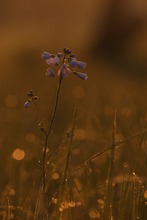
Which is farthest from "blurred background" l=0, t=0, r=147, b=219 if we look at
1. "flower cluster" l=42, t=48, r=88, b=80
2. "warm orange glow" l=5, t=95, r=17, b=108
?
"flower cluster" l=42, t=48, r=88, b=80

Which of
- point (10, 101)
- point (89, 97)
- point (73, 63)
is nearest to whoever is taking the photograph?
point (73, 63)

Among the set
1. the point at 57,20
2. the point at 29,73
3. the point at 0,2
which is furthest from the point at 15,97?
the point at 57,20

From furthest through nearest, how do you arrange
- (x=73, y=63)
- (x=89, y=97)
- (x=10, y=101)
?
(x=89, y=97) < (x=10, y=101) < (x=73, y=63)

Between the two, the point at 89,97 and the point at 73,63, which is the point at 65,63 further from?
the point at 89,97

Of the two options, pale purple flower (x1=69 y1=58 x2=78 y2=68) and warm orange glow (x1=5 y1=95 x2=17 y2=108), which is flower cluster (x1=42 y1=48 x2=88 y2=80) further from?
warm orange glow (x1=5 y1=95 x2=17 y2=108)

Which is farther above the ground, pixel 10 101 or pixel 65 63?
pixel 10 101

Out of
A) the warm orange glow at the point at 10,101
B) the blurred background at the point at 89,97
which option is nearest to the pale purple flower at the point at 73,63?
the blurred background at the point at 89,97

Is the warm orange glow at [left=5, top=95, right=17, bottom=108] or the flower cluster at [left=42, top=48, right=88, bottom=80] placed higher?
the warm orange glow at [left=5, top=95, right=17, bottom=108]

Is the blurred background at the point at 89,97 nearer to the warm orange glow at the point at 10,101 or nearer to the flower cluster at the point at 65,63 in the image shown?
the warm orange glow at the point at 10,101

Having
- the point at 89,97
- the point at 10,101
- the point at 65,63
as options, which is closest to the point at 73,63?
the point at 65,63
